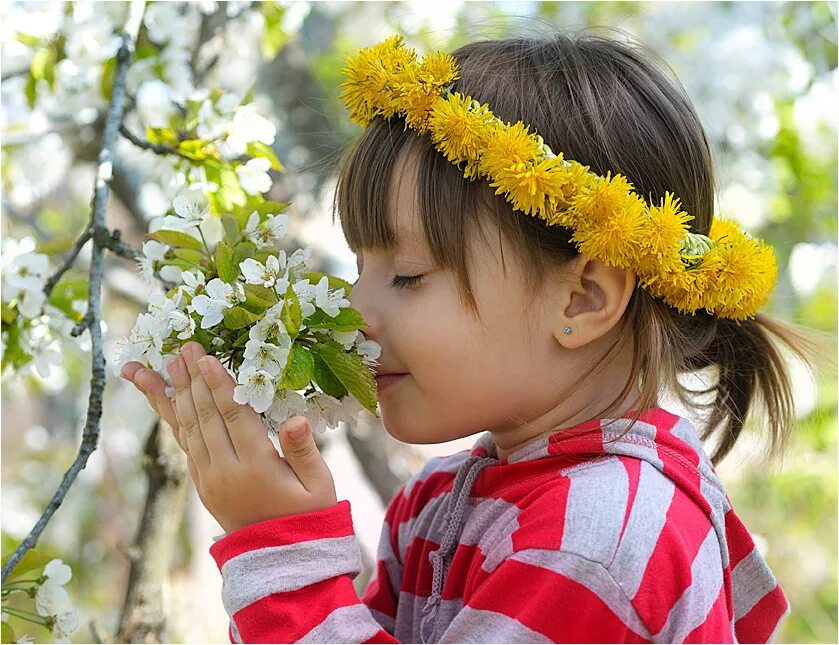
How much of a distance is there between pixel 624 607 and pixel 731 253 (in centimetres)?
51

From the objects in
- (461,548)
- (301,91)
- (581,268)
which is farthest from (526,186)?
(301,91)

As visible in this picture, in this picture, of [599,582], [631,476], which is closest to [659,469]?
[631,476]

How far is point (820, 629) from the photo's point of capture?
3062 millimetres

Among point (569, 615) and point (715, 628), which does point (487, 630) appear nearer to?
point (569, 615)

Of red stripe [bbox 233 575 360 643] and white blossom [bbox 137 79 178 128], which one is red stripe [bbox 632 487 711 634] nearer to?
red stripe [bbox 233 575 360 643]

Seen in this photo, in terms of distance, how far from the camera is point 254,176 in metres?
1.39

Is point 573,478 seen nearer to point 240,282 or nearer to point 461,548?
point 461,548

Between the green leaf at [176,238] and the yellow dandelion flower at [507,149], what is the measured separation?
399 millimetres

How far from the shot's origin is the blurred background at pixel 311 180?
62.9 inches

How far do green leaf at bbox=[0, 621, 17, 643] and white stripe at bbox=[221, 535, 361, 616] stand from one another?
1.10 feet

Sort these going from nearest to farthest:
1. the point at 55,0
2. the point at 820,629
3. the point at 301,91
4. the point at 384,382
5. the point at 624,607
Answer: the point at 624,607 → the point at 384,382 → the point at 55,0 → the point at 301,91 → the point at 820,629

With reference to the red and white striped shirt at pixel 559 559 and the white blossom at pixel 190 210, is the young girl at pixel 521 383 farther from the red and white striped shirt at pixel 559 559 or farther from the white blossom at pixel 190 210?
the white blossom at pixel 190 210

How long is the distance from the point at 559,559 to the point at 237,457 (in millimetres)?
391

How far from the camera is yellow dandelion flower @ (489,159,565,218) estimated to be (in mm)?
1033
